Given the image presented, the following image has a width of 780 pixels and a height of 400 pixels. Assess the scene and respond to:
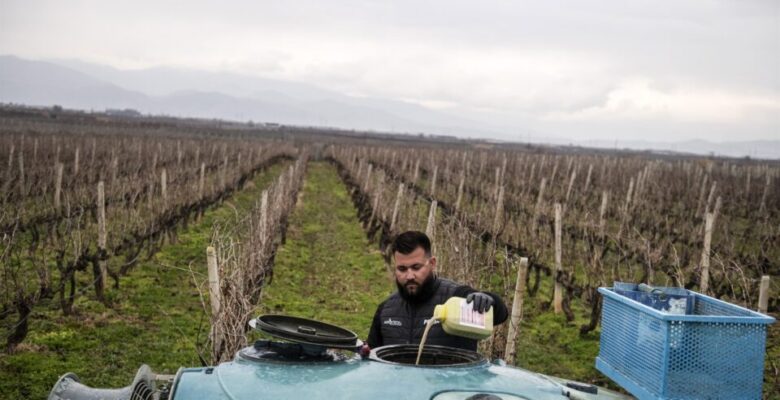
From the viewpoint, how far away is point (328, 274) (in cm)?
1230

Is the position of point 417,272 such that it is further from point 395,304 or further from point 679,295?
point 679,295

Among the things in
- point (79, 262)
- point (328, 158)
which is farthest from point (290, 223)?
point (328, 158)

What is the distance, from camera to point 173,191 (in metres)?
15.4

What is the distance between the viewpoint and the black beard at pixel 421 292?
395 centimetres

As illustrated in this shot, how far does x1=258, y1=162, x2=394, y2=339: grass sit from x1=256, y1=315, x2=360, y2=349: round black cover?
119 inches

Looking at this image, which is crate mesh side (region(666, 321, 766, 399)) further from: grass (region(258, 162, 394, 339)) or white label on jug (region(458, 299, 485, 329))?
grass (region(258, 162, 394, 339))

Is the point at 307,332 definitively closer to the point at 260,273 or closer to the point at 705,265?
the point at 260,273

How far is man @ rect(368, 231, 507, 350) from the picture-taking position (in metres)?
3.84

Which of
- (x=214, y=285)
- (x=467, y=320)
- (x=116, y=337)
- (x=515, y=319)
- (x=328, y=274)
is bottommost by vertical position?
(x=116, y=337)

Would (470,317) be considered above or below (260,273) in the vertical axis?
above

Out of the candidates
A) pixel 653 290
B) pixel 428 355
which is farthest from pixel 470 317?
pixel 653 290

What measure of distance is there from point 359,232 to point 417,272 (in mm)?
13437

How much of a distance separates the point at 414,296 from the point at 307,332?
42.6 inches

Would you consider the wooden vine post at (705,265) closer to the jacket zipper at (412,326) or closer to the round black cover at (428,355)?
the jacket zipper at (412,326)
